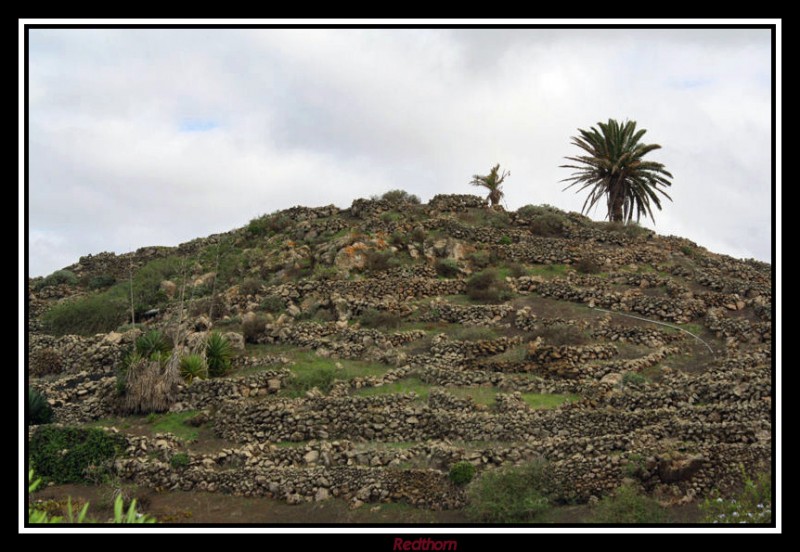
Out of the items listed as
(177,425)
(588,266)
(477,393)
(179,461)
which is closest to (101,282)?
(177,425)

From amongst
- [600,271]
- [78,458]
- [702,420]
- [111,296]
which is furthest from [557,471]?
[111,296]

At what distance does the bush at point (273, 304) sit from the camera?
26031 mm

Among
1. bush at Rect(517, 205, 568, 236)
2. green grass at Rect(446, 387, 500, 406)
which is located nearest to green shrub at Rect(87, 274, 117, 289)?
bush at Rect(517, 205, 568, 236)

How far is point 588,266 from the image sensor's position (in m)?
28.2

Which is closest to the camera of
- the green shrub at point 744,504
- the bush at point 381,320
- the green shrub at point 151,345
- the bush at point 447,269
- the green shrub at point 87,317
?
the green shrub at point 744,504

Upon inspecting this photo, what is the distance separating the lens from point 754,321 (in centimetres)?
2286

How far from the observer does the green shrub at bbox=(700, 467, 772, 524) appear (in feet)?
34.0

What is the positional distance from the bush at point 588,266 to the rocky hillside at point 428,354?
0.25ft

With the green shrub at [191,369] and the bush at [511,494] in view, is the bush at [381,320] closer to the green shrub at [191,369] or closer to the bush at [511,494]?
the green shrub at [191,369]

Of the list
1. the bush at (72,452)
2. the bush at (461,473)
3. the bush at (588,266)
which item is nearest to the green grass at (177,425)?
the bush at (72,452)

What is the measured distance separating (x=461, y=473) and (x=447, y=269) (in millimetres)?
15763

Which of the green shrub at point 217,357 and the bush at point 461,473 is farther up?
the green shrub at point 217,357

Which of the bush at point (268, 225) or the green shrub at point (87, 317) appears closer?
the green shrub at point (87, 317)
